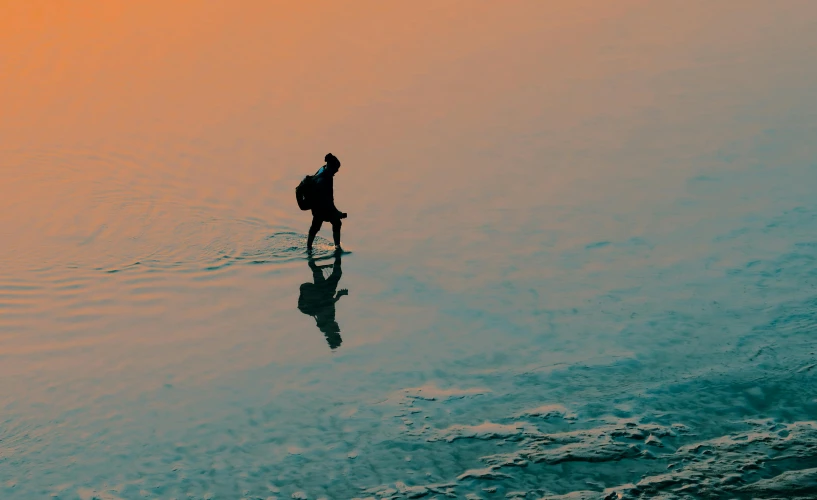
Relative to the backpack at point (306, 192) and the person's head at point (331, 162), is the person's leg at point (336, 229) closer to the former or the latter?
the backpack at point (306, 192)

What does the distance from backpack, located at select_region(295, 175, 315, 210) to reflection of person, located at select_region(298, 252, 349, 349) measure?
2.76ft

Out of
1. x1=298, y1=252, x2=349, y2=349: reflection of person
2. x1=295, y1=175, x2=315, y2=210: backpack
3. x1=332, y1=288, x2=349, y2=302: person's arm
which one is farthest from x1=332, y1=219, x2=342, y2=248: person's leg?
x1=332, y1=288, x2=349, y2=302: person's arm

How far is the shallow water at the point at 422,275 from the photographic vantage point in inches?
345

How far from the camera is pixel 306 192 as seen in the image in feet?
45.0

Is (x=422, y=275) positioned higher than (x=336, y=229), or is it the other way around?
(x=336, y=229)

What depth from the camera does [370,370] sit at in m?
10.5

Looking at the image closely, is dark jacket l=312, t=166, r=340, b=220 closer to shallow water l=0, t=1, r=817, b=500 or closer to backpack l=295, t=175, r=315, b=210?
backpack l=295, t=175, r=315, b=210

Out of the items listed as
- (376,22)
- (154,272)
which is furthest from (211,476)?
(376,22)

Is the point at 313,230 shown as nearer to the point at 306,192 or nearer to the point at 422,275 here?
the point at 306,192

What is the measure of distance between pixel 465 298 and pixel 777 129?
9.27m

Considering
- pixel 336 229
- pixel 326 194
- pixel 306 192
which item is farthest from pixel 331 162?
pixel 336 229

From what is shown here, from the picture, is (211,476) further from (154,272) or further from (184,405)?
(154,272)

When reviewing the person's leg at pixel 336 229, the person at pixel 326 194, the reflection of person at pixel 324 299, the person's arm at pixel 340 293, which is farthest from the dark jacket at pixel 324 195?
the person's arm at pixel 340 293

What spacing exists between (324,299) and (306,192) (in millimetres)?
1897
